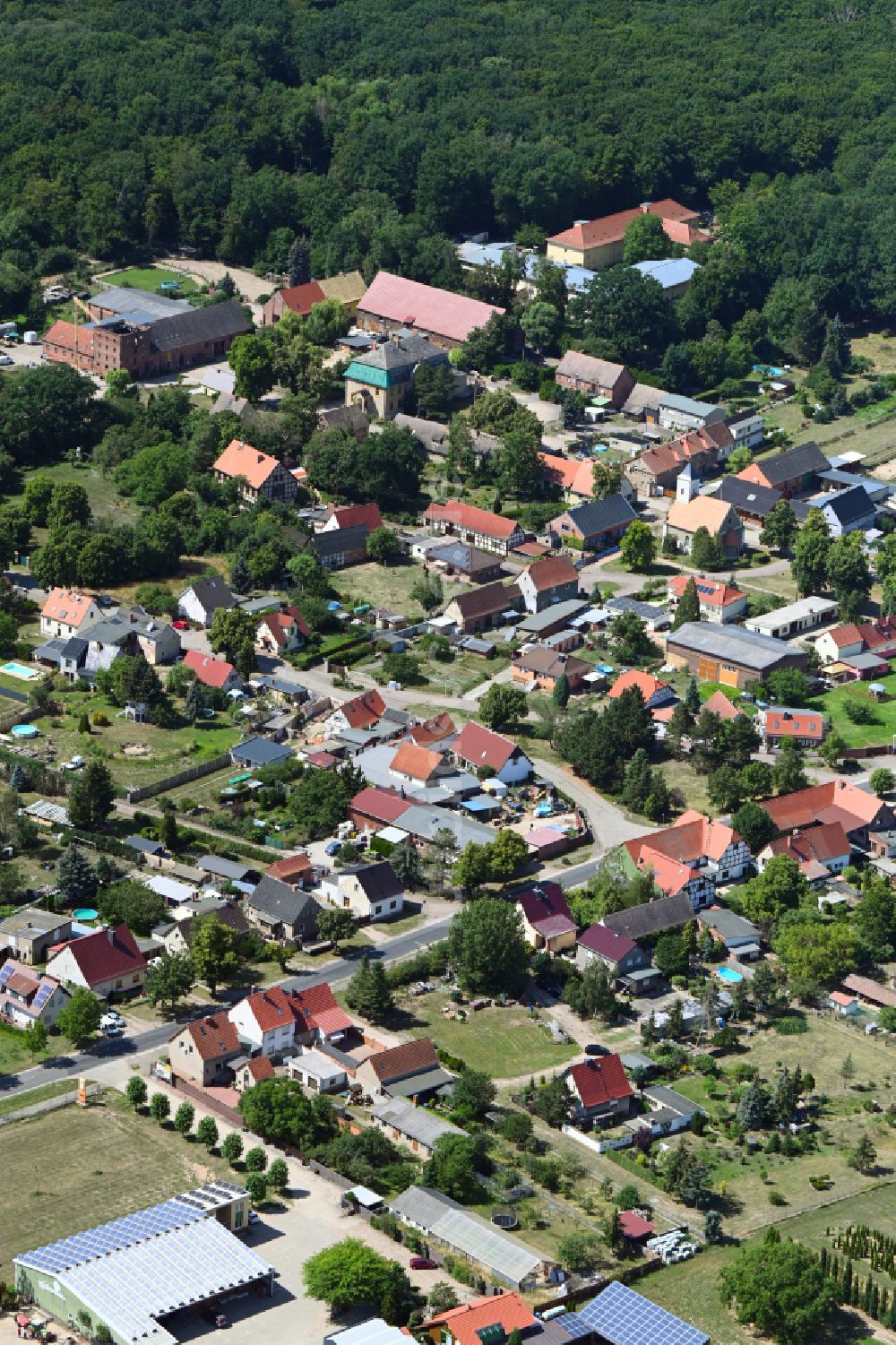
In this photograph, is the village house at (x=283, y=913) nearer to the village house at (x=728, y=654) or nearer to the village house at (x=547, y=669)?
the village house at (x=547, y=669)

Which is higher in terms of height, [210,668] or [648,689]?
[210,668]

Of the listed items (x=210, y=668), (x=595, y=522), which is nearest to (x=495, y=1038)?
(x=210, y=668)

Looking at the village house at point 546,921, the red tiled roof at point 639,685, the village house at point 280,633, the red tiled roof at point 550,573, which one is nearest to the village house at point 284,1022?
the village house at point 546,921

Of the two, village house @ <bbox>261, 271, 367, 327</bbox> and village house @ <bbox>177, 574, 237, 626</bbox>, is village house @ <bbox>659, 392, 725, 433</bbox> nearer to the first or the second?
village house @ <bbox>261, 271, 367, 327</bbox>

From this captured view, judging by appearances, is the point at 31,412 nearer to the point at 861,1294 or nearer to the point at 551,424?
the point at 551,424

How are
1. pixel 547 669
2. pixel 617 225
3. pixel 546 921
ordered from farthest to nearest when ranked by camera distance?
pixel 617 225 → pixel 547 669 → pixel 546 921

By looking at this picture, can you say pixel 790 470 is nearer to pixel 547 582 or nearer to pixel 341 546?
pixel 547 582

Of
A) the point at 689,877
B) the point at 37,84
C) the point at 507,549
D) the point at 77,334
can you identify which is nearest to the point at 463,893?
the point at 689,877
